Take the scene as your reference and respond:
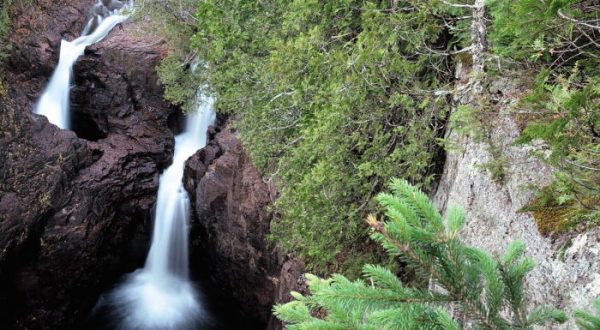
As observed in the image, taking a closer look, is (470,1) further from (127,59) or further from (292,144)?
(127,59)

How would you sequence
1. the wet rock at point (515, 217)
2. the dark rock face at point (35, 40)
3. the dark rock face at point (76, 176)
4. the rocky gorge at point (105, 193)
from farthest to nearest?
the dark rock face at point (35, 40)
the dark rock face at point (76, 176)
the rocky gorge at point (105, 193)
the wet rock at point (515, 217)

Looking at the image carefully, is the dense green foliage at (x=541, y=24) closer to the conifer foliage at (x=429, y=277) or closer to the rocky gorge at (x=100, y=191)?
the conifer foliage at (x=429, y=277)

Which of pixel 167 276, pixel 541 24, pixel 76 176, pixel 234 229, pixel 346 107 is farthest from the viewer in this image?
pixel 167 276

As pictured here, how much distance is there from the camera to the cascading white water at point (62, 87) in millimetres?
14391

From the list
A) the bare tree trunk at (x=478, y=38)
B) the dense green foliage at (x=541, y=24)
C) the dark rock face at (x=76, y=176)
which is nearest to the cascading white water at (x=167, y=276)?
the dark rock face at (x=76, y=176)

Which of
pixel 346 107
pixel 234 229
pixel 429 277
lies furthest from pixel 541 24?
pixel 234 229

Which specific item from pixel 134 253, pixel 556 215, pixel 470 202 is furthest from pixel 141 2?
pixel 556 215

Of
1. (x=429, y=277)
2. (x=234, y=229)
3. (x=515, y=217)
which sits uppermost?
(x=429, y=277)

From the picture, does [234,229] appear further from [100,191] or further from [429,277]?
[429,277]

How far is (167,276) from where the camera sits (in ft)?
43.2

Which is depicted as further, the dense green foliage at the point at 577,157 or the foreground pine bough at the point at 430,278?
the dense green foliage at the point at 577,157

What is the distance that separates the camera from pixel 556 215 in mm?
2869

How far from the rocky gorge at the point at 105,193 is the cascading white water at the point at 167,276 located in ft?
1.19

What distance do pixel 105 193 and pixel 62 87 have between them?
4.64 metres
